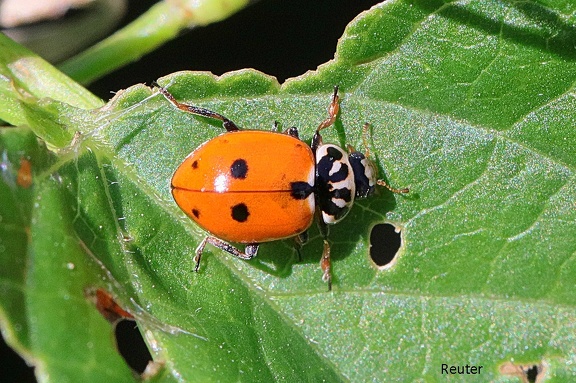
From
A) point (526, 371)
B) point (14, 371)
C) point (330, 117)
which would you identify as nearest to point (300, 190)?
point (330, 117)

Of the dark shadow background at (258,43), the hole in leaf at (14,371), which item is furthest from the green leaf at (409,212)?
the hole in leaf at (14,371)

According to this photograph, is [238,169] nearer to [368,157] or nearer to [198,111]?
[198,111]

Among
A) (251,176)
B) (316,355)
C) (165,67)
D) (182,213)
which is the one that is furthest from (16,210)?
(165,67)

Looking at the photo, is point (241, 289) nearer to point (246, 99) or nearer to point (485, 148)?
point (246, 99)

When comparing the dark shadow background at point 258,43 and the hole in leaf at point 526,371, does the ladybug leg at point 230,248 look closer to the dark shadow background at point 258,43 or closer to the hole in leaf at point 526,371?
the hole in leaf at point 526,371

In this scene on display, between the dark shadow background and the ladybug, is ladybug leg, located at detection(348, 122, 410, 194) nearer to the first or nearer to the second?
the ladybug
